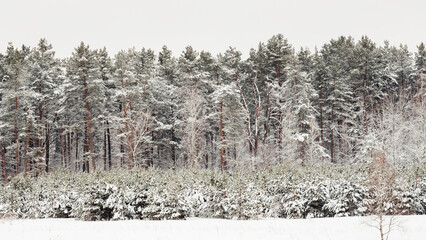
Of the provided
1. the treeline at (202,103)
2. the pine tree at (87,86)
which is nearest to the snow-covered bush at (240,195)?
the treeline at (202,103)

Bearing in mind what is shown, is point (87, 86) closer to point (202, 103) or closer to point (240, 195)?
point (202, 103)

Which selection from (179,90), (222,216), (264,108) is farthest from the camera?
(264,108)

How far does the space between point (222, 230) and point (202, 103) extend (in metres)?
24.7

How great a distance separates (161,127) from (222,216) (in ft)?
70.3

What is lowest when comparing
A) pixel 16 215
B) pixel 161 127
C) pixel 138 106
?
pixel 16 215

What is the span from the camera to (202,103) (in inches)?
1410

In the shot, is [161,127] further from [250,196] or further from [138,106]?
[250,196]

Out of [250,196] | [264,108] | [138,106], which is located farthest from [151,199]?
[264,108]

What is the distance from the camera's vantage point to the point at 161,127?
117 ft

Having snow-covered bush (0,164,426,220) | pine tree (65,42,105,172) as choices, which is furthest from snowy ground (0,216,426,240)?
pine tree (65,42,105,172)

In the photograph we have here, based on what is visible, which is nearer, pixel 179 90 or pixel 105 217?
pixel 105 217

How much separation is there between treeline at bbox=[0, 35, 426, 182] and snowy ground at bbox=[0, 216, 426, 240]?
16.1 metres

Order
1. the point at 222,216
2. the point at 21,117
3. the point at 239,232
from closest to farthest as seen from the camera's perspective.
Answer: the point at 239,232
the point at 222,216
the point at 21,117

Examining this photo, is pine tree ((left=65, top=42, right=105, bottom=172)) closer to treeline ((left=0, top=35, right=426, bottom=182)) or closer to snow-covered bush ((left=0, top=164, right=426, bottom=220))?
treeline ((left=0, top=35, right=426, bottom=182))
